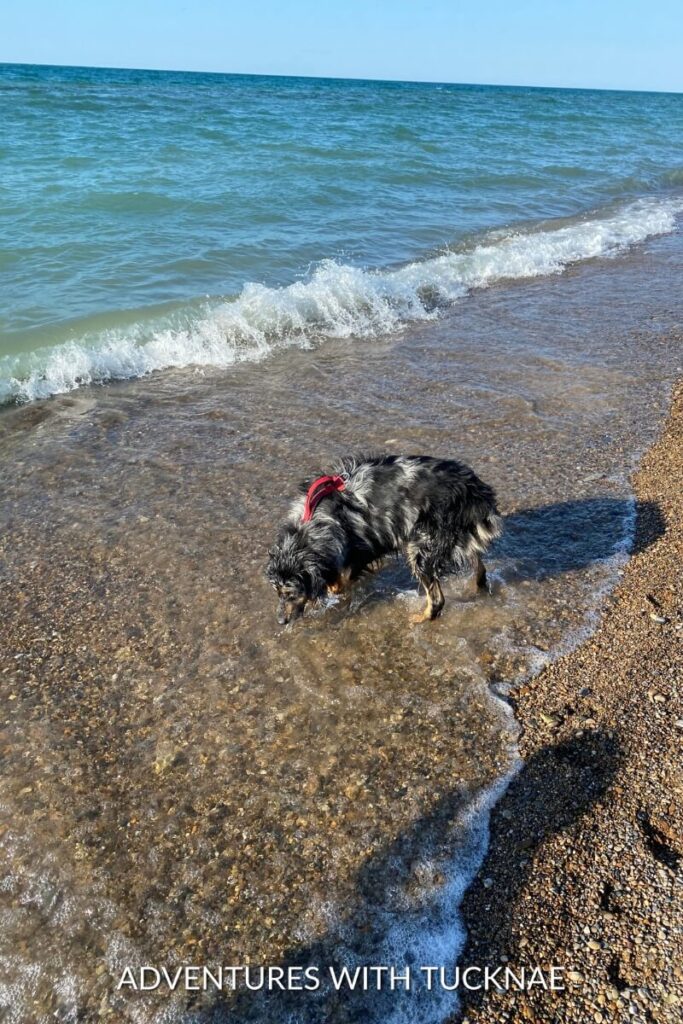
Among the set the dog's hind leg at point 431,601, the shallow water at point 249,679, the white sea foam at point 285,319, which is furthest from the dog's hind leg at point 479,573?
the white sea foam at point 285,319

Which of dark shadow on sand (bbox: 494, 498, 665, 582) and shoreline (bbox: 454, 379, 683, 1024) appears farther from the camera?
dark shadow on sand (bbox: 494, 498, 665, 582)

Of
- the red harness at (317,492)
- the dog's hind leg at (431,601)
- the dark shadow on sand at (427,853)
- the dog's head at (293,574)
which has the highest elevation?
the red harness at (317,492)

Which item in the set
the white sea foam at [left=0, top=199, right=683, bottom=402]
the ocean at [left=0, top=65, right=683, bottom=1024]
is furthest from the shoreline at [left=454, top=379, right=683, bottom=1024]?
A: the white sea foam at [left=0, top=199, right=683, bottom=402]

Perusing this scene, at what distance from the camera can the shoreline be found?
266 cm

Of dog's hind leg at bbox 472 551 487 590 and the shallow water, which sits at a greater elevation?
dog's hind leg at bbox 472 551 487 590

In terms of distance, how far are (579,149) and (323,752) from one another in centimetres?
3115

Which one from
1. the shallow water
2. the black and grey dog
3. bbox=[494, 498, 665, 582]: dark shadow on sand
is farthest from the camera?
bbox=[494, 498, 665, 582]: dark shadow on sand

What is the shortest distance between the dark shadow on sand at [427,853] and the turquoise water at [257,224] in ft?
23.1

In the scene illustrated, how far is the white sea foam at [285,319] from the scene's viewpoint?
8.75 m

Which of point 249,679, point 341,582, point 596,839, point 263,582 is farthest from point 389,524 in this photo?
point 596,839

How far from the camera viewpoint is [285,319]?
10.2 meters

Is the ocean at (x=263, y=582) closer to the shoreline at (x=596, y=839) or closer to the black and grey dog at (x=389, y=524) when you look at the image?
the shoreline at (x=596, y=839)

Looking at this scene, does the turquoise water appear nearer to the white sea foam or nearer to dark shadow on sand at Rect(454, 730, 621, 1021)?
the white sea foam

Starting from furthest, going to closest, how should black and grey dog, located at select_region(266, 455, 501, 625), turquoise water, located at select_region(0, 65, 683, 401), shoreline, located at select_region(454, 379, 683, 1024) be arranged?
turquoise water, located at select_region(0, 65, 683, 401)
black and grey dog, located at select_region(266, 455, 501, 625)
shoreline, located at select_region(454, 379, 683, 1024)
